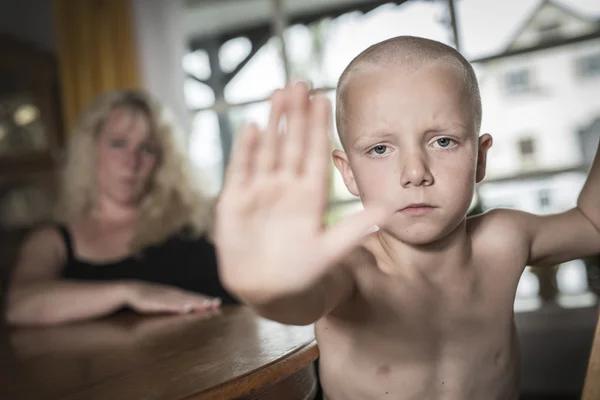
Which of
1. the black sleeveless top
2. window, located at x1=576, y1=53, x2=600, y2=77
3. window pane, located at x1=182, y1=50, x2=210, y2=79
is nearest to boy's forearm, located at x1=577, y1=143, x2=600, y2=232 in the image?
the black sleeveless top

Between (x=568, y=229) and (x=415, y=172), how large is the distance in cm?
40

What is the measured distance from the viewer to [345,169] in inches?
34.8

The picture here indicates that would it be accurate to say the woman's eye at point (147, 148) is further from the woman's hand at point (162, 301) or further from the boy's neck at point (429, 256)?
the boy's neck at point (429, 256)

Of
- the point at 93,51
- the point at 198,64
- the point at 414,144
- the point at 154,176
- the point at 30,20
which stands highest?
the point at 30,20

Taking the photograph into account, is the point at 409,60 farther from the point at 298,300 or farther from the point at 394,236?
the point at 298,300

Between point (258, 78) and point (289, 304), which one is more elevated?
point (258, 78)

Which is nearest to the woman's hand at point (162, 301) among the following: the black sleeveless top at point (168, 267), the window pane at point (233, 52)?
the black sleeveless top at point (168, 267)

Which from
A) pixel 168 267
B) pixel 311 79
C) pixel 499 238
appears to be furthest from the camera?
pixel 311 79

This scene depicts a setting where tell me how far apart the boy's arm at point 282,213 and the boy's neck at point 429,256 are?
0.88 feet

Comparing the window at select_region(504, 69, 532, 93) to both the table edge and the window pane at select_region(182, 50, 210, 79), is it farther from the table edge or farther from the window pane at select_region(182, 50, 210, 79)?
the table edge

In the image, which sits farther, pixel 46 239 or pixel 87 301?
pixel 46 239

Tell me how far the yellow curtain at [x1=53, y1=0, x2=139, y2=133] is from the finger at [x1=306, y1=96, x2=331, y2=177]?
3450 mm

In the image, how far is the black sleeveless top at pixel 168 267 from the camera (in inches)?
86.8

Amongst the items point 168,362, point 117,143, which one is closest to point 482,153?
point 168,362
